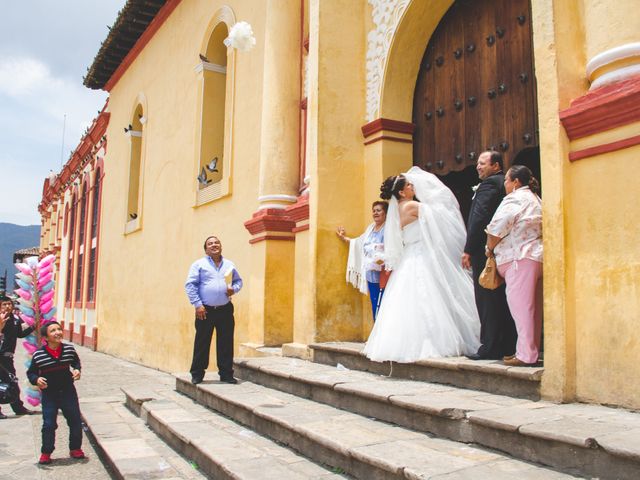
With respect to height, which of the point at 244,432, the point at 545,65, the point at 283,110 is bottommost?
the point at 244,432

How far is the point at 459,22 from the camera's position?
6234 mm

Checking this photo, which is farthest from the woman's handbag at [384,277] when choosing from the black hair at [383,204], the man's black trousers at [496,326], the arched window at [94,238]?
the arched window at [94,238]

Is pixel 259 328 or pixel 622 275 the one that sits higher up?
pixel 622 275

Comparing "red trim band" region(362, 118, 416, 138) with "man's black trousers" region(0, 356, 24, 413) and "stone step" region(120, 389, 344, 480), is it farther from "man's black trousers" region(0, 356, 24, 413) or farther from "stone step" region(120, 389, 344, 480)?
"man's black trousers" region(0, 356, 24, 413)

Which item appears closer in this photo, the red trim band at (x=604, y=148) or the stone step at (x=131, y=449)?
the red trim band at (x=604, y=148)

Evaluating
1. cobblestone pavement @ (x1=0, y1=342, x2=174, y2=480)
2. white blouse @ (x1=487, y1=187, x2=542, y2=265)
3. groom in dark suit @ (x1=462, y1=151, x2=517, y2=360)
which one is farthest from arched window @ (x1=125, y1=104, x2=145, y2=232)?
white blouse @ (x1=487, y1=187, x2=542, y2=265)

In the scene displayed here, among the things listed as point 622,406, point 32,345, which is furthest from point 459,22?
point 32,345

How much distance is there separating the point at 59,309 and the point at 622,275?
2333 centimetres

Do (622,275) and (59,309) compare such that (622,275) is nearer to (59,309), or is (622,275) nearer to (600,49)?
(600,49)

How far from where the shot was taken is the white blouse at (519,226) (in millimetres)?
4207

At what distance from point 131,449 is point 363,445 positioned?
240 cm

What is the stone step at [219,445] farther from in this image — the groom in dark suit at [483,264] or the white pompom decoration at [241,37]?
the white pompom decoration at [241,37]

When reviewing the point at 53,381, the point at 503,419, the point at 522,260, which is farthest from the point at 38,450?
the point at 522,260

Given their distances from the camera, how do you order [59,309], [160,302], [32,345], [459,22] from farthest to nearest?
[59,309]
[160,302]
[32,345]
[459,22]
